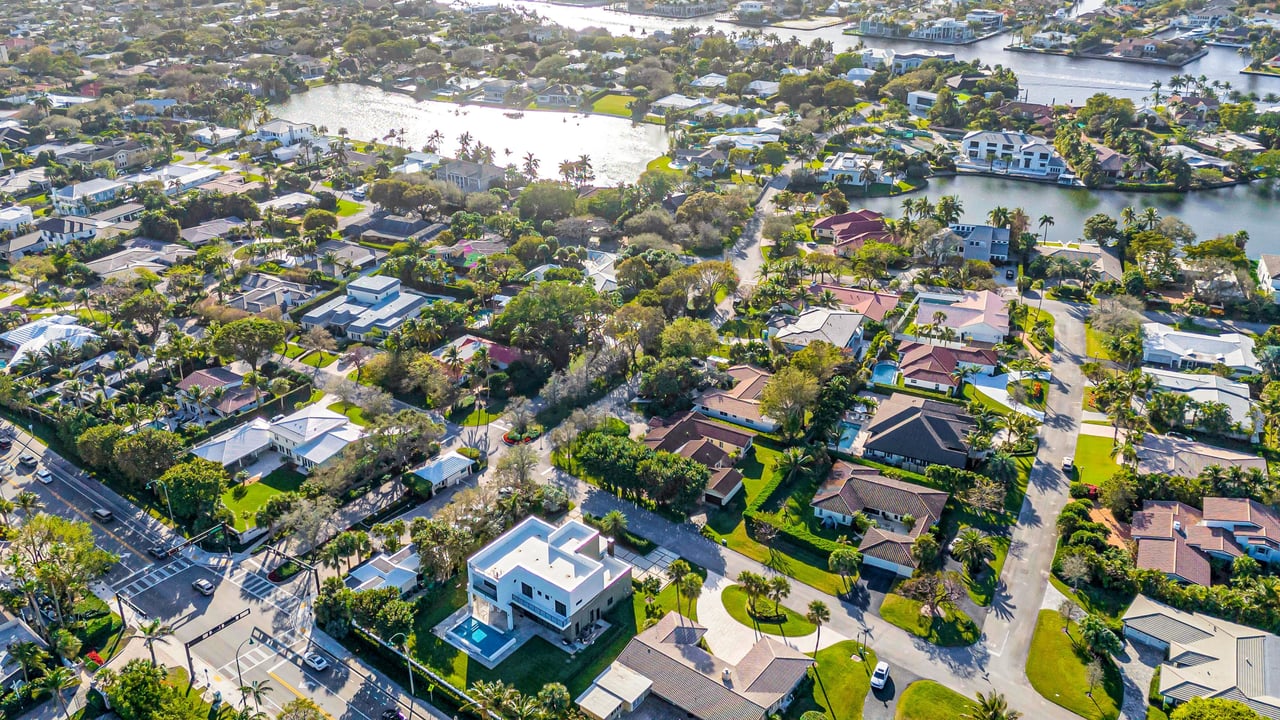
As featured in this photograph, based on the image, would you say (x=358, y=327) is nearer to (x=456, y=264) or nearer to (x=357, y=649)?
(x=456, y=264)

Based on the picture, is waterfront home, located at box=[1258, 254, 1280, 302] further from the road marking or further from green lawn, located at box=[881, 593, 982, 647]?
the road marking

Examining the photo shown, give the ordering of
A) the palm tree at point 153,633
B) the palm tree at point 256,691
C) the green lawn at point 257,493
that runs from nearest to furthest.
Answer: the palm tree at point 256,691
the palm tree at point 153,633
the green lawn at point 257,493

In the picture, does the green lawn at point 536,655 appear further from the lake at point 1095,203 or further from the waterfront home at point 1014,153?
the waterfront home at point 1014,153

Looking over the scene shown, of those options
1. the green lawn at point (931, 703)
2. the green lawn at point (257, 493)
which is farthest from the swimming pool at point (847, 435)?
the green lawn at point (257, 493)

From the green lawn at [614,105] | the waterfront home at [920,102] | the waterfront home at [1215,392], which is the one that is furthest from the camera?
the green lawn at [614,105]

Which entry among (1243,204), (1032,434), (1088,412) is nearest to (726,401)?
(1032,434)

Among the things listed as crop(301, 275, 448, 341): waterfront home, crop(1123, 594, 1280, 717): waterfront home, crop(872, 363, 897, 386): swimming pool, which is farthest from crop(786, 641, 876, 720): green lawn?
crop(301, 275, 448, 341): waterfront home
